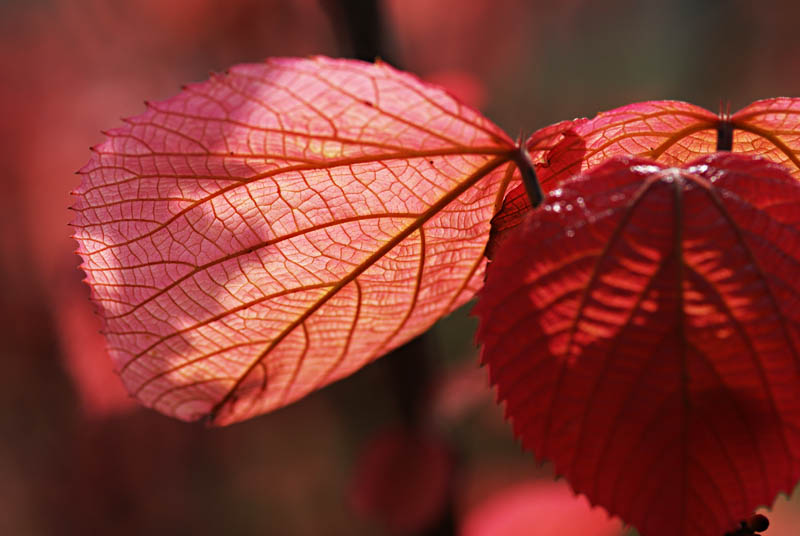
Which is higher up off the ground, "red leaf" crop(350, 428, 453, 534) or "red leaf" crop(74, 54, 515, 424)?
"red leaf" crop(74, 54, 515, 424)

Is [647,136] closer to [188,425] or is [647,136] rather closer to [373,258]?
[373,258]

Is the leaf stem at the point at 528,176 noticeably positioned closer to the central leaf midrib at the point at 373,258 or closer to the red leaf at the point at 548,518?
the central leaf midrib at the point at 373,258

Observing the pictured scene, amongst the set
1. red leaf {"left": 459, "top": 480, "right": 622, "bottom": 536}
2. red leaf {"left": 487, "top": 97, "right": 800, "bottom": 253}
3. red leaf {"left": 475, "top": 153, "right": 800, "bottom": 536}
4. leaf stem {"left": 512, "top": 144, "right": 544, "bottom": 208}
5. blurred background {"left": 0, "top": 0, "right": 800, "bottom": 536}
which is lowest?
red leaf {"left": 459, "top": 480, "right": 622, "bottom": 536}

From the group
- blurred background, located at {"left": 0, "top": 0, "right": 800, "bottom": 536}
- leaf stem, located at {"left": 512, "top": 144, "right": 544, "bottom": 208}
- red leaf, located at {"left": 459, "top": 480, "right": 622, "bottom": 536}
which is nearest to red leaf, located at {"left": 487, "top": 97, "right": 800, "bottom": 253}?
leaf stem, located at {"left": 512, "top": 144, "right": 544, "bottom": 208}

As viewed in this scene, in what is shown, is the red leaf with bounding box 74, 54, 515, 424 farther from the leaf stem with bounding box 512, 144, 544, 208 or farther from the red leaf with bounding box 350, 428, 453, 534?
the red leaf with bounding box 350, 428, 453, 534

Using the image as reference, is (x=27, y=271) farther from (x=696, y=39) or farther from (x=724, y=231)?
(x=696, y=39)

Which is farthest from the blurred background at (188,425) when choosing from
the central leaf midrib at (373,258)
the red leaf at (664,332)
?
the red leaf at (664,332)

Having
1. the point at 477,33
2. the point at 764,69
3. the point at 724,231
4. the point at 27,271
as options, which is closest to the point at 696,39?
the point at 764,69
